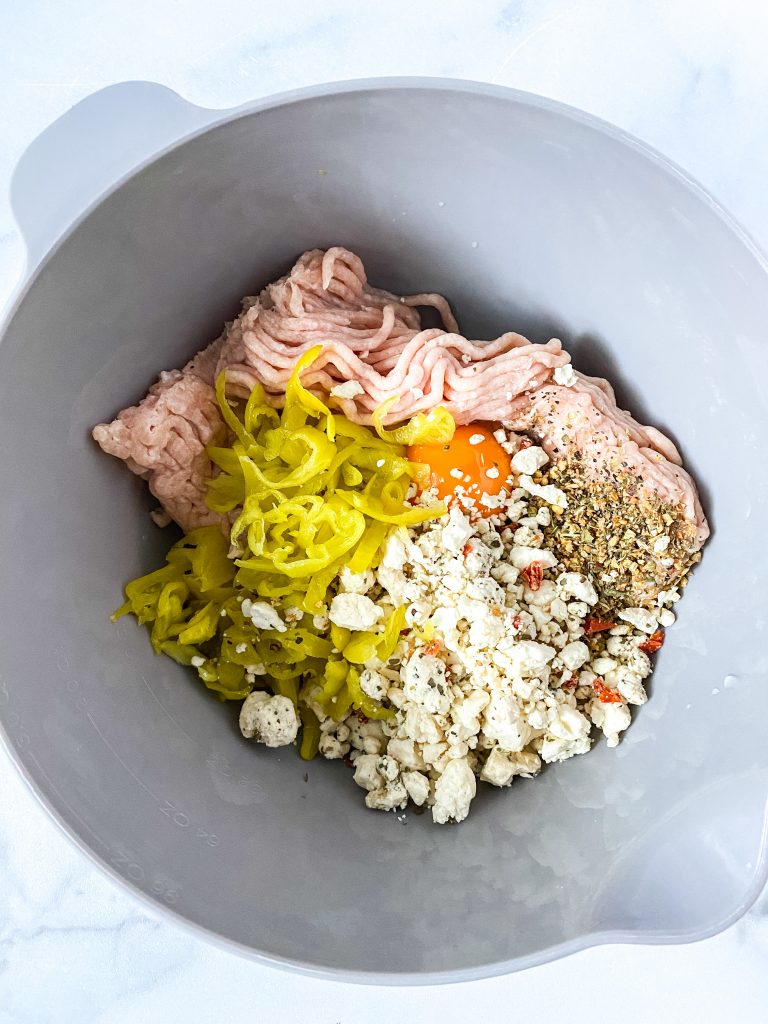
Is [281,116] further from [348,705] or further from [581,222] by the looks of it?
[348,705]

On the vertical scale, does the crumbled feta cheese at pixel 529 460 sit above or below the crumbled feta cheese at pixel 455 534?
above

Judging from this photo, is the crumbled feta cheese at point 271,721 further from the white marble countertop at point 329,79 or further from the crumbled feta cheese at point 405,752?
the white marble countertop at point 329,79

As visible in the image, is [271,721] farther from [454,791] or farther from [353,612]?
[454,791]

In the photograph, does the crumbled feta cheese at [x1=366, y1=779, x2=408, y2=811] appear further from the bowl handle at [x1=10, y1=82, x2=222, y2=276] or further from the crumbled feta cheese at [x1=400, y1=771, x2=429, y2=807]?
the bowl handle at [x1=10, y1=82, x2=222, y2=276]

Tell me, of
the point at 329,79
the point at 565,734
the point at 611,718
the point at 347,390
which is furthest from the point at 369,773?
the point at 329,79

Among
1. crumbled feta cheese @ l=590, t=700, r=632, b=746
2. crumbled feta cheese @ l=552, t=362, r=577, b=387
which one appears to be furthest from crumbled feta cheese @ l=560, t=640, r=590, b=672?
crumbled feta cheese @ l=552, t=362, r=577, b=387

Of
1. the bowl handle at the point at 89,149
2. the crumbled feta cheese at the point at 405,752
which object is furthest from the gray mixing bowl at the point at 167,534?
the crumbled feta cheese at the point at 405,752
